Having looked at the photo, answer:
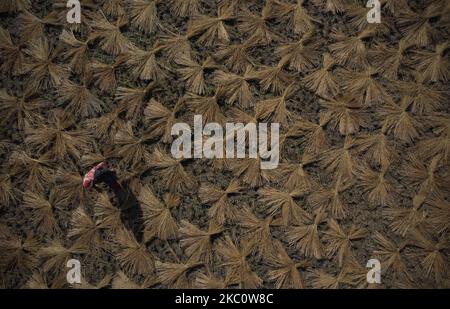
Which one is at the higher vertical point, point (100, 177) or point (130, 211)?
point (100, 177)

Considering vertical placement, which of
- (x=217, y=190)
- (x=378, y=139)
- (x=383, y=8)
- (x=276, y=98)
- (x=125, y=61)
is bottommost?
(x=217, y=190)

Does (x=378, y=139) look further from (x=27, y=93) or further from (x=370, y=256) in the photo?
(x=27, y=93)

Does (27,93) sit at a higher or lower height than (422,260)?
higher

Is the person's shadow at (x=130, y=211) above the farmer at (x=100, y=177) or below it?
below

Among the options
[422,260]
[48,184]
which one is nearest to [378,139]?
[422,260]
